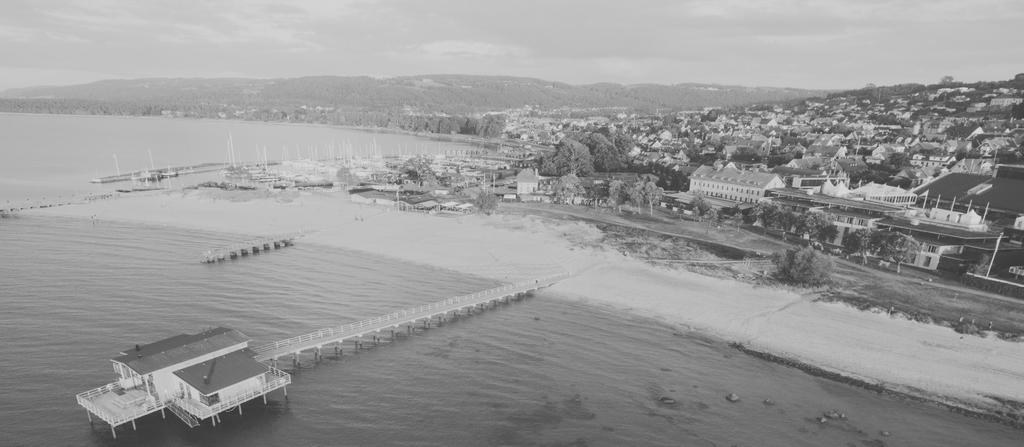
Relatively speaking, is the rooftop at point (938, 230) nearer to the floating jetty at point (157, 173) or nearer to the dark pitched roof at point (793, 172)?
A: the dark pitched roof at point (793, 172)

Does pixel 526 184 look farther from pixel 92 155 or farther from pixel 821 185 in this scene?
pixel 92 155

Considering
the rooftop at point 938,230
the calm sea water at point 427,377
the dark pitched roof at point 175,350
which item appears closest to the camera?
the calm sea water at point 427,377

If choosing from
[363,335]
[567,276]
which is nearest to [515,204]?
[567,276]

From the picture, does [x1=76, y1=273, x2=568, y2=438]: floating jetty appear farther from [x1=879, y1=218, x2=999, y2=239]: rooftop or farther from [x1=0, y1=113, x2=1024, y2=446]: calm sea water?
[x1=879, y1=218, x2=999, y2=239]: rooftop

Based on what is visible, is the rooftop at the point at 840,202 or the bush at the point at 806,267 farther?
the rooftop at the point at 840,202

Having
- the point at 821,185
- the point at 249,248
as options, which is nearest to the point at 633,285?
the point at 249,248

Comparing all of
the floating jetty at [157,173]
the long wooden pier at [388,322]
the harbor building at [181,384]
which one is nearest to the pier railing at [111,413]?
the harbor building at [181,384]

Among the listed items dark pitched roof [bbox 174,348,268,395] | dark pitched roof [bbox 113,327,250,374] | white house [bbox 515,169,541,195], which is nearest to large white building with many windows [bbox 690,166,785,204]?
white house [bbox 515,169,541,195]

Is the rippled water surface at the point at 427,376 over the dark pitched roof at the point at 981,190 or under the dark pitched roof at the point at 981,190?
under

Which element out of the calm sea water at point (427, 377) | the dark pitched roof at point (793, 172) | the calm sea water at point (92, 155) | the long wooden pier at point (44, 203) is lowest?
the calm sea water at point (92, 155)
